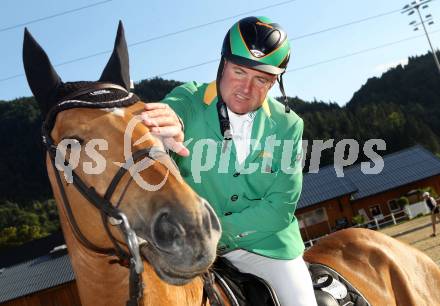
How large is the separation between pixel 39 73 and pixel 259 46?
160cm

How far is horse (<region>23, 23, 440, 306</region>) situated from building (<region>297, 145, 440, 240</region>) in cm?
4090

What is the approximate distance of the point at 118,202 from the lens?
238 centimetres

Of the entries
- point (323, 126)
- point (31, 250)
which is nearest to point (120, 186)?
point (31, 250)

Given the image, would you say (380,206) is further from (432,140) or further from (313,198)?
(432,140)

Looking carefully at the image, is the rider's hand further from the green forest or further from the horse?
the green forest

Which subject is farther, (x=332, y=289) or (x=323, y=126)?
(x=323, y=126)

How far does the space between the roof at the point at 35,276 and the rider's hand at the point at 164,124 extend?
33313 millimetres

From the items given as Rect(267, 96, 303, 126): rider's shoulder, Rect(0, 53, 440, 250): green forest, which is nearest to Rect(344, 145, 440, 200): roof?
Rect(0, 53, 440, 250): green forest

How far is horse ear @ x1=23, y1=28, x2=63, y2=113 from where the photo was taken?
291 centimetres

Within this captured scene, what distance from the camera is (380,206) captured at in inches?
1774

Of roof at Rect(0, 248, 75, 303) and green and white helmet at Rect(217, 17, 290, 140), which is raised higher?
green and white helmet at Rect(217, 17, 290, 140)

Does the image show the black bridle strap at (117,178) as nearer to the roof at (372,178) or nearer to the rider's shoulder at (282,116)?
the rider's shoulder at (282,116)

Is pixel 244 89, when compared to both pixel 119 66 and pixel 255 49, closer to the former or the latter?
pixel 255 49

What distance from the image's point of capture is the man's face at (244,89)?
3.63 metres
